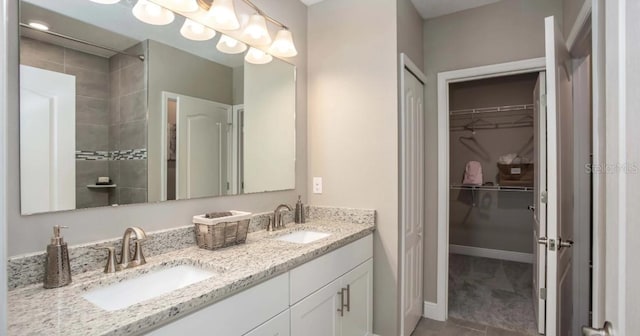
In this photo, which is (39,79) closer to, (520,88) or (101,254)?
(101,254)

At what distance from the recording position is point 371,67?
84.9 inches

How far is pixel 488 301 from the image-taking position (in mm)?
2914

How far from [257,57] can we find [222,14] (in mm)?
410

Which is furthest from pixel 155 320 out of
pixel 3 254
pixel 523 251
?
pixel 523 251

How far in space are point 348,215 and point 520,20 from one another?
1974mm

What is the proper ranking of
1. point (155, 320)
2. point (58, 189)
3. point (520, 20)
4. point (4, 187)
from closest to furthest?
1. point (4, 187)
2. point (155, 320)
3. point (58, 189)
4. point (520, 20)

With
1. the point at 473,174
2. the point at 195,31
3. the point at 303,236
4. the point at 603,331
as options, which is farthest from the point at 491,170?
the point at 195,31

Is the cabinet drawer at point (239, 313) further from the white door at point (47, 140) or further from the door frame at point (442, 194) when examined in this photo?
the door frame at point (442, 194)

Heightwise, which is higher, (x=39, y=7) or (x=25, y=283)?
(x=39, y=7)

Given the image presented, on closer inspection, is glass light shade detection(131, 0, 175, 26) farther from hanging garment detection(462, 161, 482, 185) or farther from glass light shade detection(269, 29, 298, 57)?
hanging garment detection(462, 161, 482, 185)

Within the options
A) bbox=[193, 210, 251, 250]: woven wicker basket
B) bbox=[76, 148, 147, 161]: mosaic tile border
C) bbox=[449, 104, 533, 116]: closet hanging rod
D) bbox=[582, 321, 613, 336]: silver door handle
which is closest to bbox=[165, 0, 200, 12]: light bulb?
bbox=[76, 148, 147, 161]: mosaic tile border

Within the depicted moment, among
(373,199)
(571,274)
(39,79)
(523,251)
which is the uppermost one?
(39,79)

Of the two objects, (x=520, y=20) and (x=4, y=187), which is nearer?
(x=4, y=187)

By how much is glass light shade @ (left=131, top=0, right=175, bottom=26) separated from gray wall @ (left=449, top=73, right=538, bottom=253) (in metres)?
3.61
